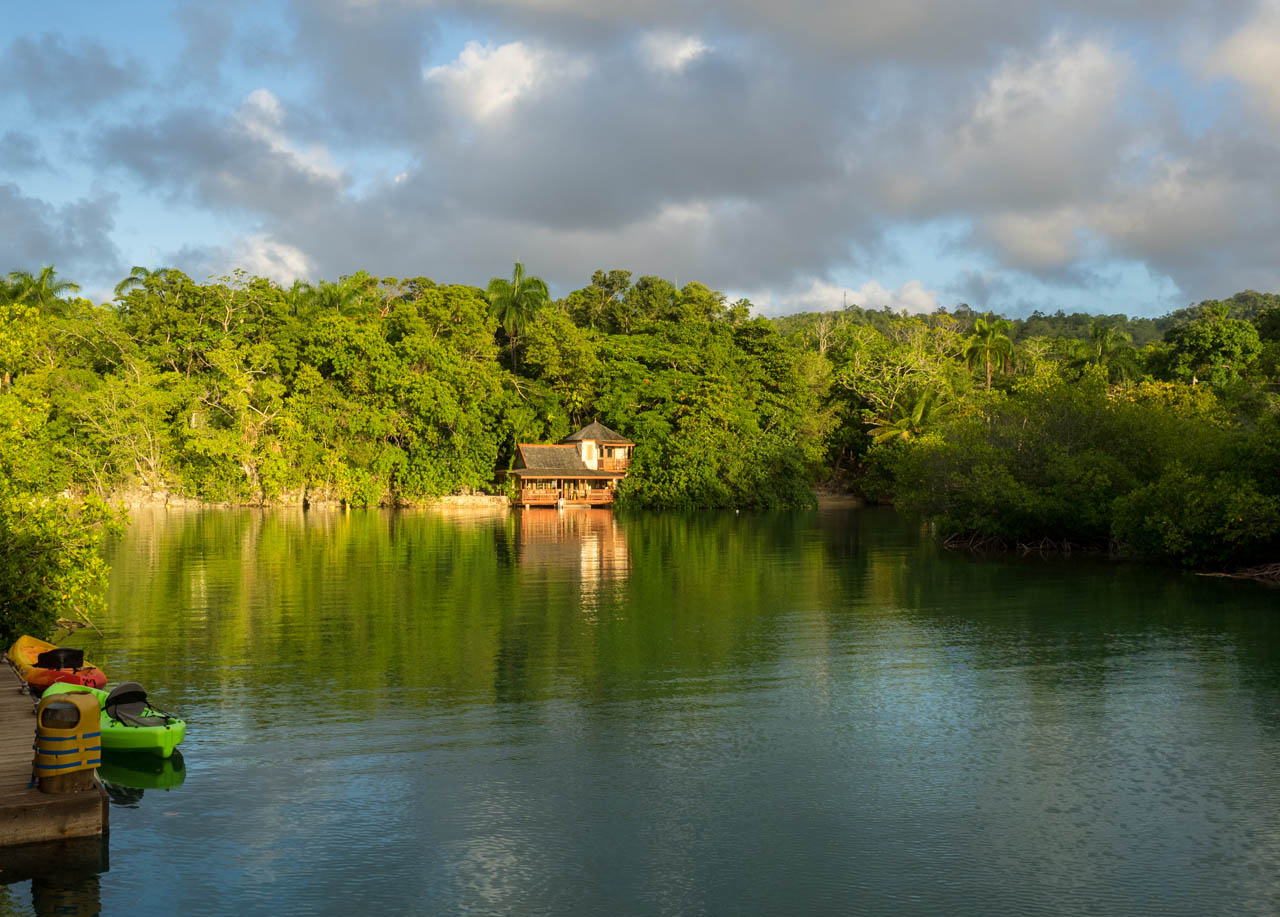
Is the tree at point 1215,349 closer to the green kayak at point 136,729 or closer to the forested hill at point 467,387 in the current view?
the forested hill at point 467,387

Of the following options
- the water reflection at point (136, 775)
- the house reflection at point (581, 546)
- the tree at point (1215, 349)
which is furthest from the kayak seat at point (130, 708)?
the tree at point (1215, 349)

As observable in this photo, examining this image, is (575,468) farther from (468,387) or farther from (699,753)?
(699,753)

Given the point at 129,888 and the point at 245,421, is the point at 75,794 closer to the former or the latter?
the point at 129,888

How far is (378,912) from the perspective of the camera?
9.29 metres

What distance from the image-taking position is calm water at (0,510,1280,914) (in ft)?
32.3

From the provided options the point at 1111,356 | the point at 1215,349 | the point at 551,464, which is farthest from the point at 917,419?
the point at 551,464

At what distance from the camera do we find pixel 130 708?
13.5 meters

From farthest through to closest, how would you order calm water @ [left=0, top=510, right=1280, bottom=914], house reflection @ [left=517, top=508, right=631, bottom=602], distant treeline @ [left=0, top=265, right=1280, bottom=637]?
1. distant treeline @ [left=0, top=265, right=1280, bottom=637]
2. house reflection @ [left=517, top=508, right=631, bottom=602]
3. calm water @ [left=0, top=510, right=1280, bottom=914]

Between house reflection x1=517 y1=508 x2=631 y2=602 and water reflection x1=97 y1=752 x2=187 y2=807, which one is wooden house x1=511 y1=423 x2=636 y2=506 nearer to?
house reflection x1=517 y1=508 x2=631 y2=602

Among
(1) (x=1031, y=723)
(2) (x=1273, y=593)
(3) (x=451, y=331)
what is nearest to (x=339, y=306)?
(3) (x=451, y=331)

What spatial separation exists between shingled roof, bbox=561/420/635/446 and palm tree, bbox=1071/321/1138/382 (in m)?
32.7

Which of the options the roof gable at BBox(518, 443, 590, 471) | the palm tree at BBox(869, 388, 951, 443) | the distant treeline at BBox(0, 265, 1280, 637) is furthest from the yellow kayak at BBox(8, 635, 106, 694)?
the palm tree at BBox(869, 388, 951, 443)

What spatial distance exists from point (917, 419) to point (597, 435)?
848 inches

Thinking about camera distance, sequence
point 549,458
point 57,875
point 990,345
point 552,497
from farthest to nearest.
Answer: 1. point 990,345
2. point 552,497
3. point 549,458
4. point 57,875
